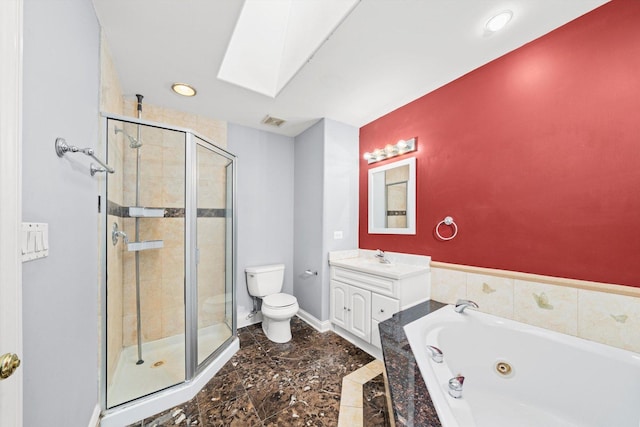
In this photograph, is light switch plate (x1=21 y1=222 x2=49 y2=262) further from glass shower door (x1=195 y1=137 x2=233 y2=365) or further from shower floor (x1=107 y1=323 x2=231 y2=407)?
shower floor (x1=107 y1=323 x2=231 y2=407)

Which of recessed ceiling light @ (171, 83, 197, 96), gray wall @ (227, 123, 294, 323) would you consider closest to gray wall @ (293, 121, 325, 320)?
gray wall @ (227, 123, 294, 323)

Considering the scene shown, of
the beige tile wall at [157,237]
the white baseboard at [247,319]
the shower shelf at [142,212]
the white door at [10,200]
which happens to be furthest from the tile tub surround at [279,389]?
the shower shelf at [142,212]

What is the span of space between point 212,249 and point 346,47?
6.30ft

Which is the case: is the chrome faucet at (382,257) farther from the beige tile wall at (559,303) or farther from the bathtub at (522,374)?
the bathtub at (522,374)

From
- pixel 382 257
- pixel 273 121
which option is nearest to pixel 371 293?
pixel 382 257

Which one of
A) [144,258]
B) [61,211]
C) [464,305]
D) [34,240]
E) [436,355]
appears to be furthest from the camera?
[144,258]

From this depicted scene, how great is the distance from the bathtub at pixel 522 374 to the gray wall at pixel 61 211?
1.43 meters

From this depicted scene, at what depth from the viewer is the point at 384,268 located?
2080mm

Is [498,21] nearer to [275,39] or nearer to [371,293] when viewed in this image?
[275,39]

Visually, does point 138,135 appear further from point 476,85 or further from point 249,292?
point 476,85

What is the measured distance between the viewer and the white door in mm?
515

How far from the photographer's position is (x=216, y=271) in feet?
6.88

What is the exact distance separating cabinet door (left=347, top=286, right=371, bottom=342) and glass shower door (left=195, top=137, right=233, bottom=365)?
46.2 inches

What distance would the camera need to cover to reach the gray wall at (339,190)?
2502 mm
